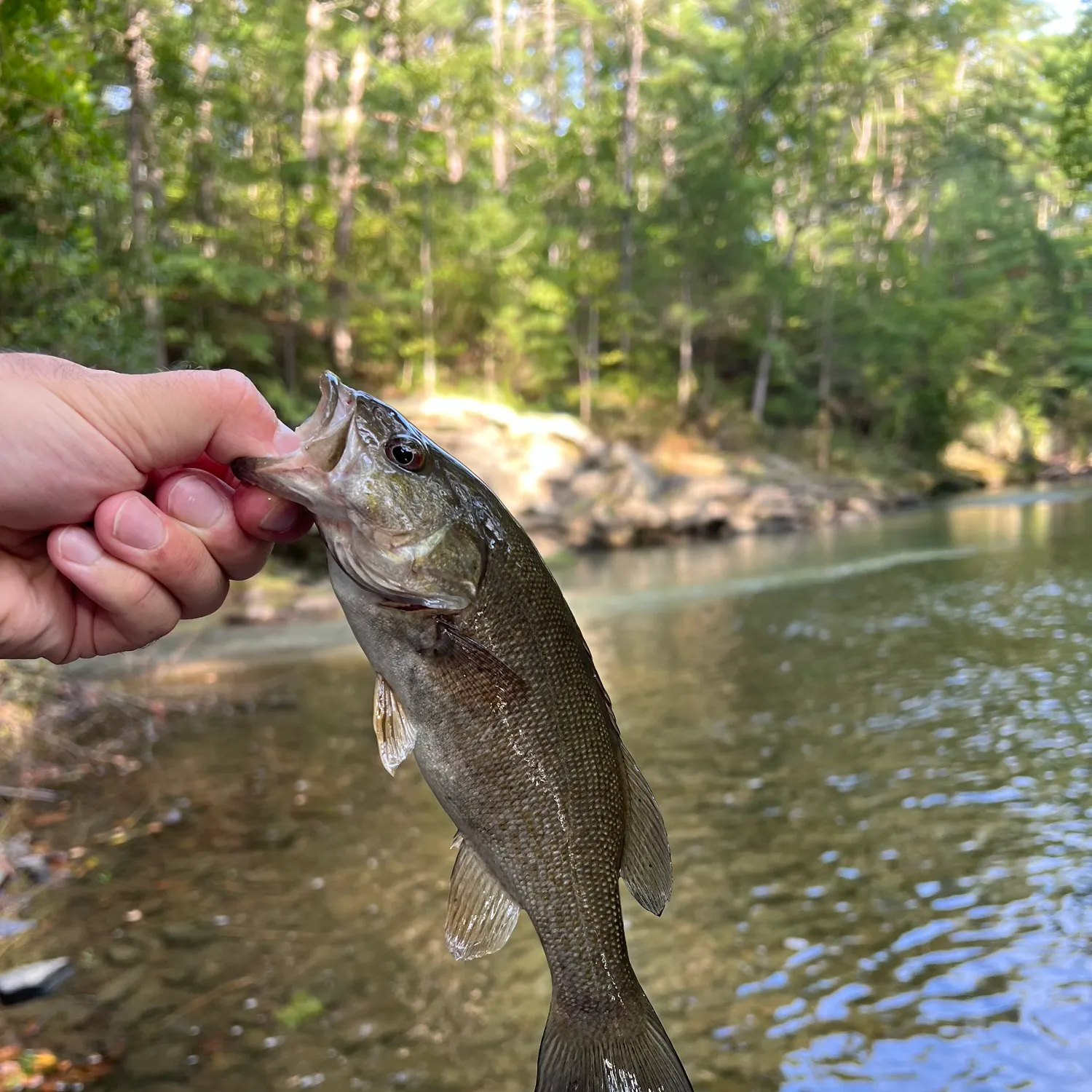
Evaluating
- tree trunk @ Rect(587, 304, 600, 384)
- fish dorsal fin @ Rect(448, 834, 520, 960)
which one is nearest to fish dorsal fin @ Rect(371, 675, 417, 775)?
fish dorsal fin @ Rect(448, 834, 520, 960)

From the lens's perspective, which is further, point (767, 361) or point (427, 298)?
point (767, 361)

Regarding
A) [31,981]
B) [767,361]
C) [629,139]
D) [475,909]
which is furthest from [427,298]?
[475,909]

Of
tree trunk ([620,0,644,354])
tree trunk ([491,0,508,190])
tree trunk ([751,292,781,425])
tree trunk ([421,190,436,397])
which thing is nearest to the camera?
tree trunk ([421,190,436,397])

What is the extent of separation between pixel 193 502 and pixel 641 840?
4.75 feet

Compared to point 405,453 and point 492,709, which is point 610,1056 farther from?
point 405,453

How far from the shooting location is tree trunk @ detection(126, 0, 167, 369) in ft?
51.4

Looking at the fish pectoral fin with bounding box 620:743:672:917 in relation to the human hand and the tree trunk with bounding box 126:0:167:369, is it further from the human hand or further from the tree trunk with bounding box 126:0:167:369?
the tree trunk with bounding box 126:0:167:369

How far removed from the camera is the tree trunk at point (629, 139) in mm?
36938

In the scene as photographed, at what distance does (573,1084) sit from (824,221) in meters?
47.9

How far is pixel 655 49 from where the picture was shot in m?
39.6

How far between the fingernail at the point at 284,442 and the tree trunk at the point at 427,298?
91.5ft

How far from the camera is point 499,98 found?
32.8m

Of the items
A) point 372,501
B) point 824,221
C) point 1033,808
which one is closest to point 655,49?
point 824,221

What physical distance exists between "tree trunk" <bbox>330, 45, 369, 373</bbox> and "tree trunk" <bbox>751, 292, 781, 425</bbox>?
769 inches
